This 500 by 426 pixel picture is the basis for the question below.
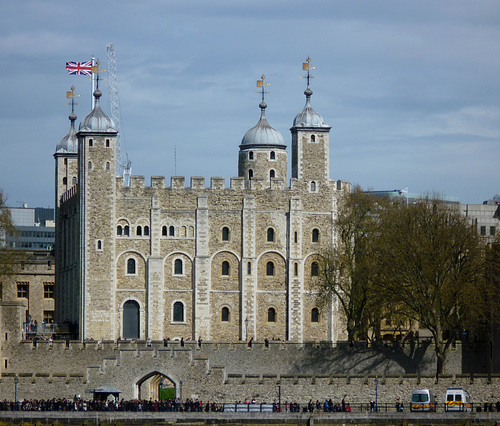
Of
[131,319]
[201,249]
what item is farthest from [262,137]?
[131,319]

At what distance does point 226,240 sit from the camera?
100062 mm

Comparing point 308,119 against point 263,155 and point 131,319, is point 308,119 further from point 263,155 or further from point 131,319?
point 131,319

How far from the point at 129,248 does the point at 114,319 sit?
4.87 meters

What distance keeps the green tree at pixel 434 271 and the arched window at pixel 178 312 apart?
15.4 metres

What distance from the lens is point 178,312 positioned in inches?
3903

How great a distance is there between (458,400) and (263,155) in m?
32.0

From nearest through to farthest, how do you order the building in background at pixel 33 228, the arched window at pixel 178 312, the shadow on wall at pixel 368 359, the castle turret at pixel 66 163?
the shadow on wall at pixel 368 359 < the arched window at pixel 178 312 < the castle turret at pixel 66 163 < the building in background at pixel 33 228

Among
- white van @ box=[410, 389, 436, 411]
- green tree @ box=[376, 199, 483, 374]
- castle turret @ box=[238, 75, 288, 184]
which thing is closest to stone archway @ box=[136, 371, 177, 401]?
green tree @ box=[376, 199, 483, 374]

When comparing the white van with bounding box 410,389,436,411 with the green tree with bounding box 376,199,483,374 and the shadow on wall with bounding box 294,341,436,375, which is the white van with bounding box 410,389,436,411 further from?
the shadow on wall with bounding box 294,341,436,375

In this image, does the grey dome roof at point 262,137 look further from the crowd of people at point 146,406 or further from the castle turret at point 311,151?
the crowd of people at point 146,406

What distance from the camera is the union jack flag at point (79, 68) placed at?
10444 centimetres

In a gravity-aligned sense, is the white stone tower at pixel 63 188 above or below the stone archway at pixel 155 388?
above

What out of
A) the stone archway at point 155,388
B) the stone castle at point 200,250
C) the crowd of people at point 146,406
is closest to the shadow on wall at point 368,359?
the stone castle at point 200,250

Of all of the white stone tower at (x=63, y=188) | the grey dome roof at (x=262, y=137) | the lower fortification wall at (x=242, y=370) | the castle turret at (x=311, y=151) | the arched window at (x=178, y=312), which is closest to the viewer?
the lower fortification wall at (x=242, y=370)
